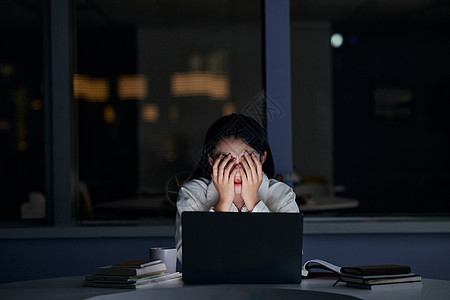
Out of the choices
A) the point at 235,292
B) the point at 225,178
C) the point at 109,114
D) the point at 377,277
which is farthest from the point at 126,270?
Result: the point at 109,114

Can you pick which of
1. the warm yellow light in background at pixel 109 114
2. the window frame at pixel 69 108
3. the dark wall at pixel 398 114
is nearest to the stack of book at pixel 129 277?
the window frame at pixel 69 108

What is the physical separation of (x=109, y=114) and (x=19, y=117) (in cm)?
141

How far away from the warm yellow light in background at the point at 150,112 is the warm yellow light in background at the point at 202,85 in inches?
14.7

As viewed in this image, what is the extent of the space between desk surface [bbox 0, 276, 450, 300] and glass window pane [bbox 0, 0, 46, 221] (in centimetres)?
785

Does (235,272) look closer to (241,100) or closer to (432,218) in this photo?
(432,218)

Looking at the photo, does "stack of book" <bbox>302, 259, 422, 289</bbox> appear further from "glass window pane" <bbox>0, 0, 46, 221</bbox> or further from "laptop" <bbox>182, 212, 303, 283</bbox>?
"glass window pane" <bbox>0, 0, 46, 221</bbox>

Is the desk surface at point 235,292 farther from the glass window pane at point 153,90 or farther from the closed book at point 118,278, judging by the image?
the glass window pane at point 153,90

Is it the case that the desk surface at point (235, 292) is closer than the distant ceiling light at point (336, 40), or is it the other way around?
the desk surface at point (235, 292)

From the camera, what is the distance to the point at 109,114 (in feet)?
32.5

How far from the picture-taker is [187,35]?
931 cm

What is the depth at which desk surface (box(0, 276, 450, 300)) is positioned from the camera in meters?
1.79

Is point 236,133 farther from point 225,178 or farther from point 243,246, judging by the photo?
point 243,246

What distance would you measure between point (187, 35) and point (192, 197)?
696cm

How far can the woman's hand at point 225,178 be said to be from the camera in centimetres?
226
